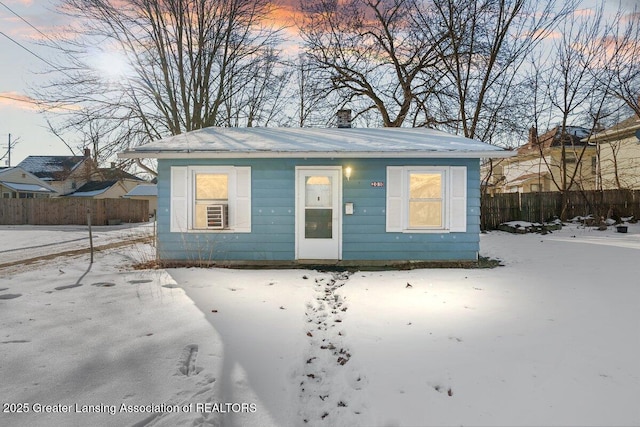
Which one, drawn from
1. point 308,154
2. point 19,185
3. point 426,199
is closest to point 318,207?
point 308,154

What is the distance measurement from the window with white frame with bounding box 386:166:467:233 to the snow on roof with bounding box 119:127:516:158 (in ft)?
1.50

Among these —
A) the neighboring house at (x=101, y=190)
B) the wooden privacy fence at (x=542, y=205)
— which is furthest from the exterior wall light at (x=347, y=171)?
the neighboring house at (x=101, y=190)

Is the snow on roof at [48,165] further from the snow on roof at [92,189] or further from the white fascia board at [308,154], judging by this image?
the white fascia board at [308,154]

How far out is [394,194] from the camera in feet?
25.2

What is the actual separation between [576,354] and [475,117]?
516 inches

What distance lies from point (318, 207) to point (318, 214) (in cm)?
16

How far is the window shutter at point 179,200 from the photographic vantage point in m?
7.73

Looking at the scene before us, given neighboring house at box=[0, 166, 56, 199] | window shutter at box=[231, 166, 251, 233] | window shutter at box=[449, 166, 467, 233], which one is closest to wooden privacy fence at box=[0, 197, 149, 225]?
neighboring house at box=[0, 166, 56, 199]

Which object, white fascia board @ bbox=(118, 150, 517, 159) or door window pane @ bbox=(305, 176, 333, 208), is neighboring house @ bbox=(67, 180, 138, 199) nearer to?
white fascia board @ bbox=(118, 150, 517, 159)

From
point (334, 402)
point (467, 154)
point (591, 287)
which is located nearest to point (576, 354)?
point (334, 402)

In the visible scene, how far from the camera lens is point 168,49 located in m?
14.4

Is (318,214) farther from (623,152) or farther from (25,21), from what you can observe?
(623,152)

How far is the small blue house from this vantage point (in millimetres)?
7688

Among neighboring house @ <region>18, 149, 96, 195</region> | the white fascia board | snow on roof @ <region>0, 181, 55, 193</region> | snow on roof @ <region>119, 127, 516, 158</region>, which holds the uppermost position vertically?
neighboring house @ <region>18, 149, 96, 195</region>
